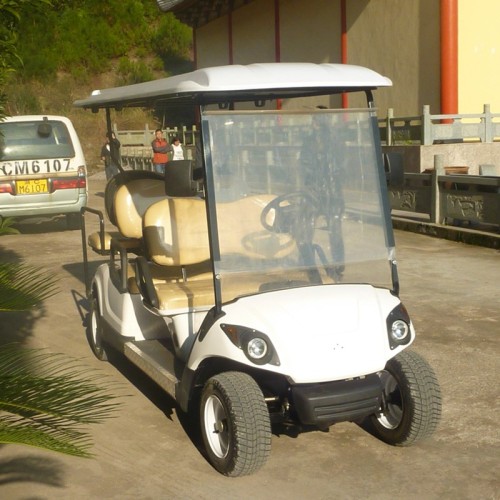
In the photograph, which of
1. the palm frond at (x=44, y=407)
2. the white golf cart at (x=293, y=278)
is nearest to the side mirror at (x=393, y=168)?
the white golf cart at (x=293, y=278)

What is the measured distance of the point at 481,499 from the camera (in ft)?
14.7

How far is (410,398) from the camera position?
4.88 metres

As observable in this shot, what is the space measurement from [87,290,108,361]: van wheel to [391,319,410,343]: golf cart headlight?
116 inches

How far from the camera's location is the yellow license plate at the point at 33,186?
14.8 m

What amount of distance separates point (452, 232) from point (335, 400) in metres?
9.29

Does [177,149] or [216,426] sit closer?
[216,426]

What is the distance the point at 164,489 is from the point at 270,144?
1.88 meters

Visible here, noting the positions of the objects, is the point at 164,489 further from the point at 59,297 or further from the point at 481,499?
the point at 59,297

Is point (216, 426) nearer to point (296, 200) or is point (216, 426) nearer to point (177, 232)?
point (296, 200)

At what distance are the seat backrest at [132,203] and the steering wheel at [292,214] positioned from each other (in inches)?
86.4

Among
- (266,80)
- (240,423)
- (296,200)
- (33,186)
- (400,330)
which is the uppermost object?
(266,80)

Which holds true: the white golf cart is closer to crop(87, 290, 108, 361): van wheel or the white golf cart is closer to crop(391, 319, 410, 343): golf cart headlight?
crop(391, 319, 410, 343): golf cart headlight

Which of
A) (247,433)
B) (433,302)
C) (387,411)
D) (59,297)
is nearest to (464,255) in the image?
(433,302)

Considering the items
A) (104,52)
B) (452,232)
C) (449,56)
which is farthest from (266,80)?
(104,52)
